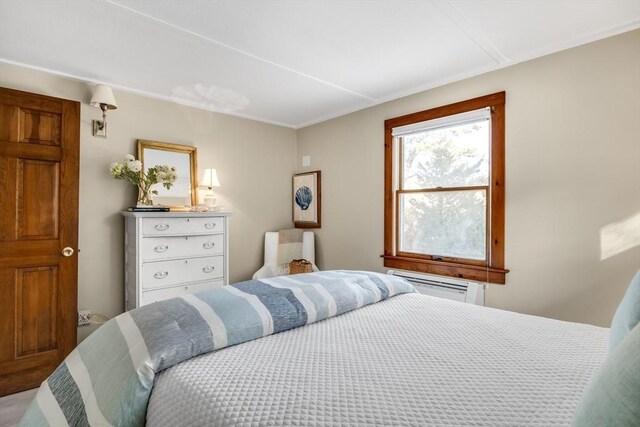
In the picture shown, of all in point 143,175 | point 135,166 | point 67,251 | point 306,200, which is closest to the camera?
point 67,251

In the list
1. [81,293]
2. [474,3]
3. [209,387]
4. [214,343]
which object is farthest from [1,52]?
[474,3]

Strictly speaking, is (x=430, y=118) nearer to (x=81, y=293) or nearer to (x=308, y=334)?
(x=308, y=334)

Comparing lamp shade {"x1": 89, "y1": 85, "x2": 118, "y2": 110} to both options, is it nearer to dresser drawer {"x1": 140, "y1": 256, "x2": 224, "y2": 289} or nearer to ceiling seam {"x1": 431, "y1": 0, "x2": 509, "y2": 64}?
dresser drawer {"x1": 140, "y1": 256, "x2": 224, "y2": 289}

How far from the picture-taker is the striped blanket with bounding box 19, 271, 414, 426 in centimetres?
102

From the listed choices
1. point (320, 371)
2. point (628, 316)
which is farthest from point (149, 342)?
point (628, 316)

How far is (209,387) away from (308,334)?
1.68ft

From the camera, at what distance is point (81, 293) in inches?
115

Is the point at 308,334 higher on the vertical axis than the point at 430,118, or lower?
lower

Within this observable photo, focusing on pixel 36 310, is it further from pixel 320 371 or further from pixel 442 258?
pixel 442 258

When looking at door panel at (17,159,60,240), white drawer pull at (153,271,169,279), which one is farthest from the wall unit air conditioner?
door panel at (17,159,60,240)

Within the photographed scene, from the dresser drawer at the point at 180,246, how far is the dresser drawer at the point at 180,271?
0.18 feet

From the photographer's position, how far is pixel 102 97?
283cm

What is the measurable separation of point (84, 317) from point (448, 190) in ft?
11.1

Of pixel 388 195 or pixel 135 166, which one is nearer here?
pixel 135 166
